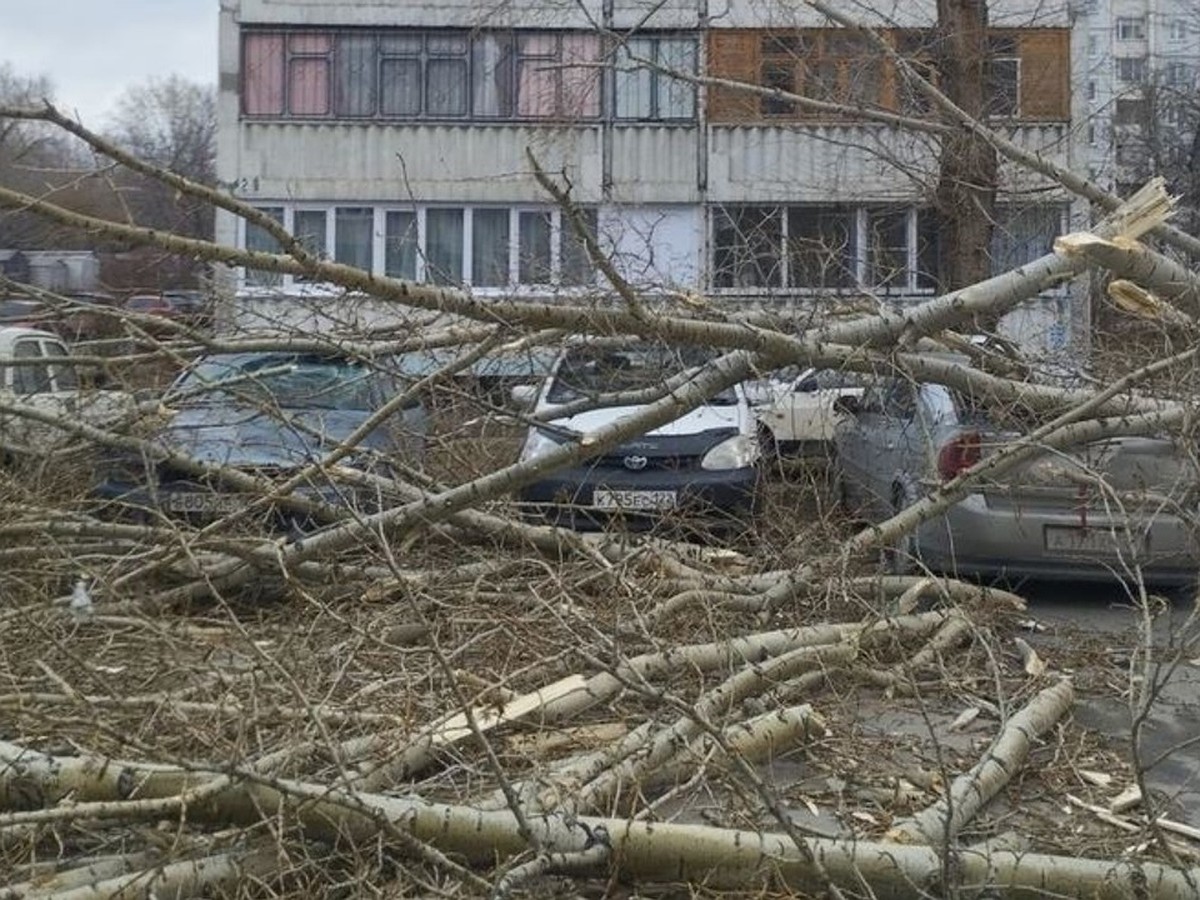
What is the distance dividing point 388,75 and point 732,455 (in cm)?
1666

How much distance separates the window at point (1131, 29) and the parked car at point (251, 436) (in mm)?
59497

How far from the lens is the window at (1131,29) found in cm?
6138

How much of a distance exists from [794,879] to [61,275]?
6.71 meters

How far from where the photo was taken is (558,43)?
2291 centimetres

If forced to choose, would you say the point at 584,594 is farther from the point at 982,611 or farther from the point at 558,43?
the point at 558,43

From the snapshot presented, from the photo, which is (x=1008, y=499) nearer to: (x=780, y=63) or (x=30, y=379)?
(x=30, y=379)

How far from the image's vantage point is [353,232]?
23.3 metres

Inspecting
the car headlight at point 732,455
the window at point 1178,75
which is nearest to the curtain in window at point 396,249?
the car headlight at point 732,455

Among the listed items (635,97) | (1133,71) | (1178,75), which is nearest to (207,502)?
(635,97)

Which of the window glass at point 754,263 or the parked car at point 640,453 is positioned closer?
the parked car at point 640,453

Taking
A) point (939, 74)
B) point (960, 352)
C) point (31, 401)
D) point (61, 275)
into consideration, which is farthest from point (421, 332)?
point (939, 74)

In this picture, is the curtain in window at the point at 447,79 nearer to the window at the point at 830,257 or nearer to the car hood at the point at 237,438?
the window at the point at 830,257

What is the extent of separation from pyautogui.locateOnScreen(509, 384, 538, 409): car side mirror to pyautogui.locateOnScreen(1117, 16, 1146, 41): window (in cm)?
5874

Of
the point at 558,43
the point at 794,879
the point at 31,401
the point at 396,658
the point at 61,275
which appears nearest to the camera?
the point at 794,879
